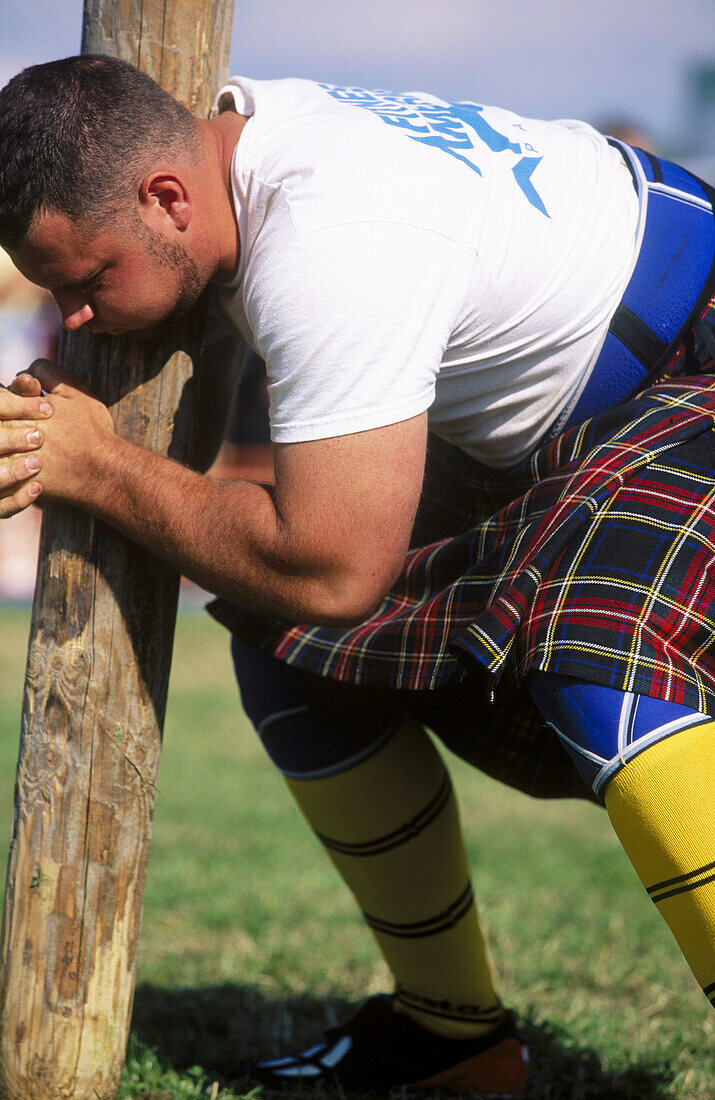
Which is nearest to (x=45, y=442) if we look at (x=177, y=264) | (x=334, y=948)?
(x=177, y=264)

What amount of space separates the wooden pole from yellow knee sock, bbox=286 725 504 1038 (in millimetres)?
370

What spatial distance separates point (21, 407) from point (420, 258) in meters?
0.62

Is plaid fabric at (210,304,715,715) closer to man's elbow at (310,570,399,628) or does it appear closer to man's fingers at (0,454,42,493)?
man's elbow at (310,570,399,628)

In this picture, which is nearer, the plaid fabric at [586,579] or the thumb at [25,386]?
the plaid fabric at [586,579]

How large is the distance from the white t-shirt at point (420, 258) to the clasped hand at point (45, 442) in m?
0.28

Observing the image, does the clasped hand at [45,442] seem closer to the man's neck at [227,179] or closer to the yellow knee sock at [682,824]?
the man's neck at [227,179]

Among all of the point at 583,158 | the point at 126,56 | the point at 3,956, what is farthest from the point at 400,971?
the point at 126,56

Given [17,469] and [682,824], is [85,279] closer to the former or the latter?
[17,469]

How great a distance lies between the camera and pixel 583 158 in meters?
1.60

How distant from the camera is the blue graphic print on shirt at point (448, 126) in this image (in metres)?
1.47

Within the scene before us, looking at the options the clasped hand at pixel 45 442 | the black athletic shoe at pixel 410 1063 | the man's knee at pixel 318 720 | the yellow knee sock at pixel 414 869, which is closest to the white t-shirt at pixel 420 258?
the clasped hand at pixel 45 442

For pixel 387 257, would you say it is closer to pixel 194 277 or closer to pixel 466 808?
pixel 194 277

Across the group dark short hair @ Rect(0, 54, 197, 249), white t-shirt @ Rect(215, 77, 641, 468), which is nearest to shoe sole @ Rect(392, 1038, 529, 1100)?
white t-shirt @ Rect(215, 77, 641, 468)

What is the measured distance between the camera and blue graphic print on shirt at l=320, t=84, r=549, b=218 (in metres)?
1.47
